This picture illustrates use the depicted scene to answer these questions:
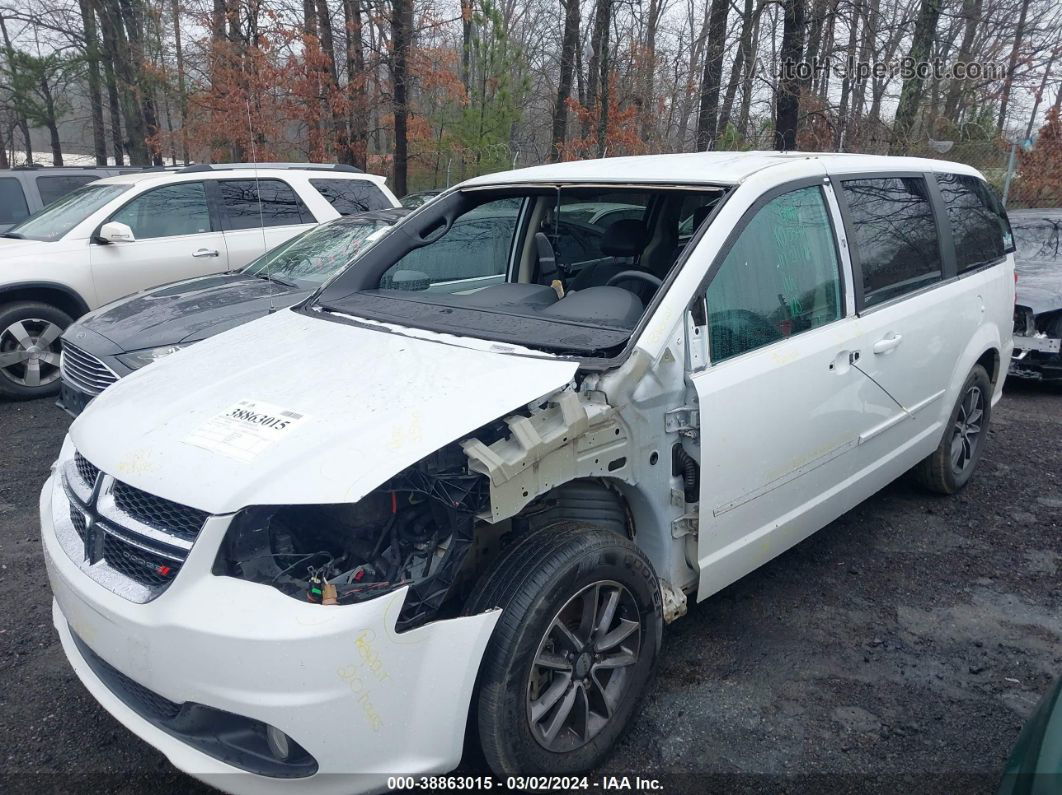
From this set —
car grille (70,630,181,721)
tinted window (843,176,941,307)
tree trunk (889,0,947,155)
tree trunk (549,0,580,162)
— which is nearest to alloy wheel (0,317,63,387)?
car grille (70,630,181,721)

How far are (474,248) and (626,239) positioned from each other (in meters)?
0.95

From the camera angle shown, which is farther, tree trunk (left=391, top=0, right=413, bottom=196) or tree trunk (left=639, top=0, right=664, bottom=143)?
tree trunk (left=639, top=0, right=664, bottom=143)

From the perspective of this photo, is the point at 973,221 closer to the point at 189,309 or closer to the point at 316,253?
the point at 316,253

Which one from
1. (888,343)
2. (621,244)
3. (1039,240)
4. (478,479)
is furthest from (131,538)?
(1039,240)

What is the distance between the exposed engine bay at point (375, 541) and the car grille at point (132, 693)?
0.44m

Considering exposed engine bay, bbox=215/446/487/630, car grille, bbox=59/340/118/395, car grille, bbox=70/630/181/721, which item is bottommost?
car grille, bbox=70/630/181/721

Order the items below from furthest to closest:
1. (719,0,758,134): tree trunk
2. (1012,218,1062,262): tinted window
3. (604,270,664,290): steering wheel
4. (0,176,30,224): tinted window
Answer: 1. (719,0,758,134): tree trunk
2. (0,176,30,224): tinted window
3. (1012,218,1062,262): tinted window
4. (604,270,664,290): steering wheel

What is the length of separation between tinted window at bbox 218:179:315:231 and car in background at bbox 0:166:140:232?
11.3 ft

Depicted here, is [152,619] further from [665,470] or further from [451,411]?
[665,470]

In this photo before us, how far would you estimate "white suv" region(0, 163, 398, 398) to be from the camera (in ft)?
22.5

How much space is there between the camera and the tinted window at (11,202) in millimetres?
9852

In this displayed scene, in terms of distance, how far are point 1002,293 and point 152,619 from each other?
4741 millimetres

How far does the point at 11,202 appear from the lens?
9891 millimetres

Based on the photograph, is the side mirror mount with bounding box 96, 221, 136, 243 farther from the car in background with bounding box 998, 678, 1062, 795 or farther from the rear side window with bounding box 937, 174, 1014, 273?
the car in background with bounding box 998, 678, 1062, 795
